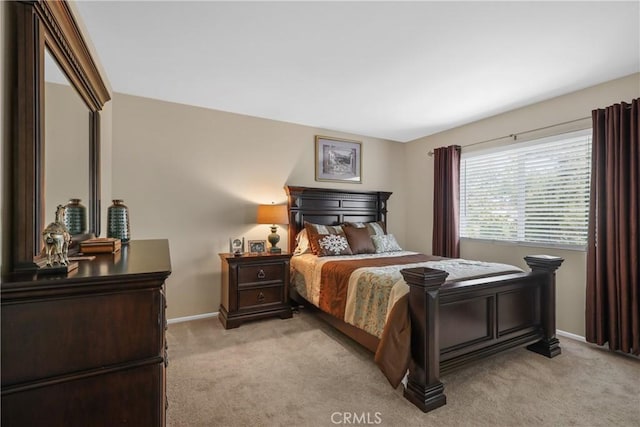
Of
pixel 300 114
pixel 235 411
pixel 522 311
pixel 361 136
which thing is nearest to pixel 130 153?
pixel 300 114

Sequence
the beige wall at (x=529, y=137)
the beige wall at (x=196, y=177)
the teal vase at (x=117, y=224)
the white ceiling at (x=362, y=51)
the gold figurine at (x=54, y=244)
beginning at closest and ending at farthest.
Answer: the gold figurine at (x=54, y=244) < the white ceiling at (x=362, y=51) < the teal vase at (x=117, y=224) < the beige wall at (x=529, y=137) < the beige wall at (x=196, y=177)

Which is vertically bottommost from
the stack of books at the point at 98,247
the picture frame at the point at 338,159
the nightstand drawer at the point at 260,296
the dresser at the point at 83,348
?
the nightstand drawer at the point at 260,296

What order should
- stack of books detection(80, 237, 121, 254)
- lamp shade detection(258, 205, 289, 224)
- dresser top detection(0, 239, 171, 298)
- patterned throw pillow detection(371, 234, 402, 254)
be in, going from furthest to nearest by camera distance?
patterned throw pillow detection(371, 234, 402, 254)
lamp shade detection(258, 205, 289, 224)
stack of books detection(80, 237, 121, 254)
dresser top detection(0, 239, 171, 298)

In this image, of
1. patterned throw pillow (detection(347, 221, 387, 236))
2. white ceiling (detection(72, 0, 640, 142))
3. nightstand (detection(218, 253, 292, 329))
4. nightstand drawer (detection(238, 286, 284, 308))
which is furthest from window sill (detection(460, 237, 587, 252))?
nightstand drawer (detection(238, 286, 284, 308))

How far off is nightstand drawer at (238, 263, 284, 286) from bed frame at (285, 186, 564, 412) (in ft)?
2.27

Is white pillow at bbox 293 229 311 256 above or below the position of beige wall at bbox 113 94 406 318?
below

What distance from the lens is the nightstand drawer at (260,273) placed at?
3.22 meters

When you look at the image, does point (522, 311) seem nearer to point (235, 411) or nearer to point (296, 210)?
point (235, 411)

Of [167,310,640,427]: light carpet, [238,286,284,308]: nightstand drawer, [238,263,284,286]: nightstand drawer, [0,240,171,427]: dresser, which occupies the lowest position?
[167,310,640,427]: light carpet

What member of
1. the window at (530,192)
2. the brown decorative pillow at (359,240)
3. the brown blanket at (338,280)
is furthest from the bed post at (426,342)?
the window at (530,192)

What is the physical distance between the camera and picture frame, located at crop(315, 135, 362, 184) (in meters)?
4.25

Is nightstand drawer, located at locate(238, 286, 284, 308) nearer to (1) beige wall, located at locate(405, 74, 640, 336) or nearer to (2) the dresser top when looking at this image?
(2) the dresser top

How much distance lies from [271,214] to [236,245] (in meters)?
0.55

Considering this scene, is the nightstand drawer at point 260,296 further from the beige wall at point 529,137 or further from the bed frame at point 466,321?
the beige wall at point 529,137
